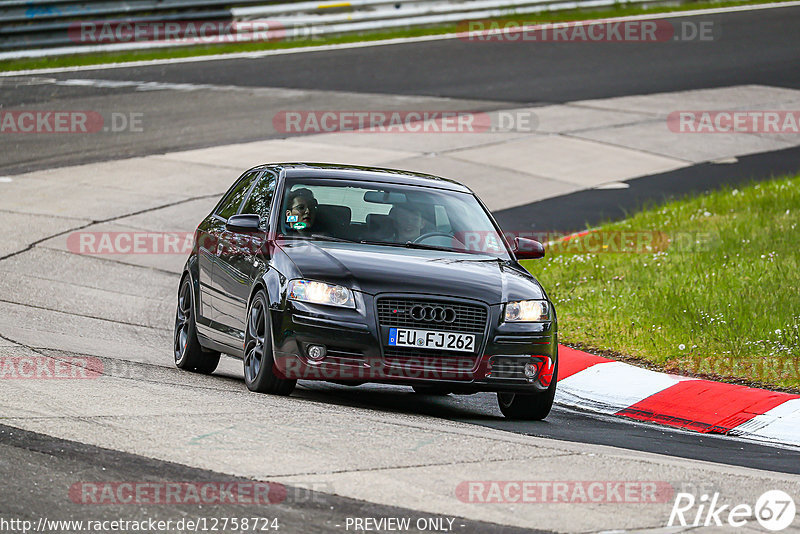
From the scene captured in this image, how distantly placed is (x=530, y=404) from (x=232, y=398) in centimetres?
203

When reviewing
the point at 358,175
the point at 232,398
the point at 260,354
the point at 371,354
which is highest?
the point at 358,175

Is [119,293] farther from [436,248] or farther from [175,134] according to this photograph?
[175,134]

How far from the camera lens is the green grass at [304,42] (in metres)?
27.0

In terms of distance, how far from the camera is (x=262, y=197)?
996cm

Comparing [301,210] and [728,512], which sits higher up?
[301,210]

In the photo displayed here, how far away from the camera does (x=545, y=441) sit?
25.3 ft

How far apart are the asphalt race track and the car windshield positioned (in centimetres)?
113

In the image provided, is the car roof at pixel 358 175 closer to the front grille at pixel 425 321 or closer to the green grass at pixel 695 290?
the front grille at pixel 425 321

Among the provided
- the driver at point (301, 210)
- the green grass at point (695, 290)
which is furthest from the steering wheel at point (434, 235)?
the green grass at point (695, 290)

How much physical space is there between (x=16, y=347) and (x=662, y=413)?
4651 millimetres

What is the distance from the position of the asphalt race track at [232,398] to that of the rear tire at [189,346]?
17cm

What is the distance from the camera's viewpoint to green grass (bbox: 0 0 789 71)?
88.4ft

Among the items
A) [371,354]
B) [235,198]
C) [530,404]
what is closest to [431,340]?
[371,354]

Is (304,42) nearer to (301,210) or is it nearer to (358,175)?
(358,175)
